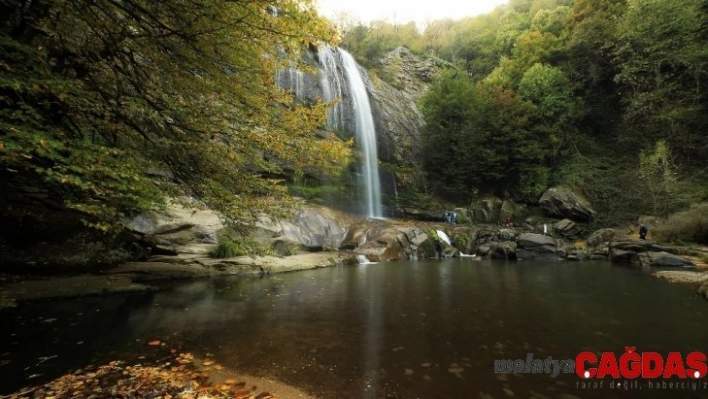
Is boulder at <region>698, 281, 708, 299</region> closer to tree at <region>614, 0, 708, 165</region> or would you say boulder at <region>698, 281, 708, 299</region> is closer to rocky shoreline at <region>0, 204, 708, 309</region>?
rocky shoreline at <region>0, 204, 708, 309</region>

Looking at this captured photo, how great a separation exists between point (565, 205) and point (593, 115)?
11.4 meters

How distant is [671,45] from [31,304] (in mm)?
35875

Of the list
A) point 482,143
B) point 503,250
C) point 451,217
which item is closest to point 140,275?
point 503,250

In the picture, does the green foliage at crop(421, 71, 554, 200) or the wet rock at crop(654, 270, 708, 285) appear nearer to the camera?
the wet rock at crop(654, 270, 708, 285)

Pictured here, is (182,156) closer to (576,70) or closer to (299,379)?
(299,379)

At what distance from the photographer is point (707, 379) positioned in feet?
12.7

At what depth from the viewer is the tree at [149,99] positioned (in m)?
4.56

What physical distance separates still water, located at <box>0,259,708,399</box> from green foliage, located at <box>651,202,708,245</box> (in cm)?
1135

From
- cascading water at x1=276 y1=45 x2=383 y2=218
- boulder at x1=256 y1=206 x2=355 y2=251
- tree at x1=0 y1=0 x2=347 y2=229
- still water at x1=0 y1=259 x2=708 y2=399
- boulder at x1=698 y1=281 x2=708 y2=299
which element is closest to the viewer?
still water at x1=0 y1=259 x2=708 y2=399

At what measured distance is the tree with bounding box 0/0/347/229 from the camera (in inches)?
179

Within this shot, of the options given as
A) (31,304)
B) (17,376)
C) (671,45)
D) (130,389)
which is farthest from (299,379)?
(671,45)

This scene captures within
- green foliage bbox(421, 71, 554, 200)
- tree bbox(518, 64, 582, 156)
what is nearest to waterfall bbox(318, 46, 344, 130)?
green foliage bbox(421, 71, 554, 200)

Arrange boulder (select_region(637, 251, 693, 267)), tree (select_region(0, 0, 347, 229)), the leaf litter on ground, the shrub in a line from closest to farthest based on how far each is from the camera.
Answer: the leaf litter on ground
tree (select_region(0, 0, 347, 229))
the shrub
boulder (select_region(637, 251, 693, 267))

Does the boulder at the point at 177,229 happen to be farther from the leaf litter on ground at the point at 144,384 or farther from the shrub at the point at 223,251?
the leaf litter on ground at the point at 144,384
